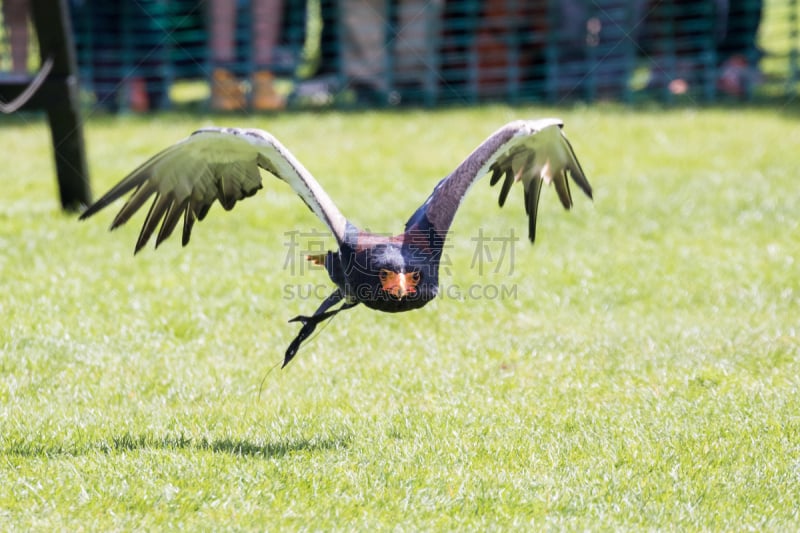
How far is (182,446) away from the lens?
4.73 metres

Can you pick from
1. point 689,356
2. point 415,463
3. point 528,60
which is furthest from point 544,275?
point 528,60

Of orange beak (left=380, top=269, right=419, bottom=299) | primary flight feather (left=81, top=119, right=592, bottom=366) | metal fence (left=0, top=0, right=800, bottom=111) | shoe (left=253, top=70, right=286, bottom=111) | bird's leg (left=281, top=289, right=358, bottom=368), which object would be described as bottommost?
bird's leg (left=281, top=289, right=358, bottom=368)

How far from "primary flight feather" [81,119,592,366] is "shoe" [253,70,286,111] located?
27.9ft

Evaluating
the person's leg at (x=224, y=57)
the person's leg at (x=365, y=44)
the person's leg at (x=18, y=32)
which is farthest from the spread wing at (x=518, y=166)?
the person's leg at (x=18, y=32)

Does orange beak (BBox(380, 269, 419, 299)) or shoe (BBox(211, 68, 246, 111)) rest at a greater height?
shoe (BBox(211, 68, 246, 111))

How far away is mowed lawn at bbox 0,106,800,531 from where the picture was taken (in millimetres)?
4223

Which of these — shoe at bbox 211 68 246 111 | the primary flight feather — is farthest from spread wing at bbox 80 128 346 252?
shoe at bbox 211 68 246 111

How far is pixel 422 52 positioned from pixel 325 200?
361 inches

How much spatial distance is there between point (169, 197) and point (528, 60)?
9.49 m

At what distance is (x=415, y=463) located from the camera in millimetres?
4578

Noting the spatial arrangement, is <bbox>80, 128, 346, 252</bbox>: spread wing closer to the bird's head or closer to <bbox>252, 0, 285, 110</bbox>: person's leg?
the bird's head

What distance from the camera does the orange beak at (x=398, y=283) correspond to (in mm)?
4590

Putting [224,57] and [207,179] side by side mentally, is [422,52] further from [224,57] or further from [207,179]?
[207,179]

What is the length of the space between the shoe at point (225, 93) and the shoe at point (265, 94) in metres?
0.19
